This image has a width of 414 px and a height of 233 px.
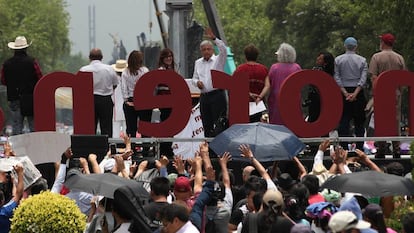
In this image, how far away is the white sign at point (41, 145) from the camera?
19.4 meters

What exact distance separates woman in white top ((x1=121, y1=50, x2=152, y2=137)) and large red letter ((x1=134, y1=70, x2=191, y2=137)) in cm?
64

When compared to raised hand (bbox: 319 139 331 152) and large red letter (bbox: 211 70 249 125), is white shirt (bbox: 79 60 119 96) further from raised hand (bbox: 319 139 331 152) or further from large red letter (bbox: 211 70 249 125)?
raised hand (bbox: 319 139 331 152)

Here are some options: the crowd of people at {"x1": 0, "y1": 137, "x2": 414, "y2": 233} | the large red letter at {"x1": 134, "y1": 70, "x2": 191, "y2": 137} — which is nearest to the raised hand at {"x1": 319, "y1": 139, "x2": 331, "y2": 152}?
the crowd of people at {"x1": 0, "y1": 137, "x2": 414, "y2": 233}

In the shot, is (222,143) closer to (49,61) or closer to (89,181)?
(89,181)

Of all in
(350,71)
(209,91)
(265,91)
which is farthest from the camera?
(350,71)

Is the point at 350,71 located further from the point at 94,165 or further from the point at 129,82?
the point at 94,165

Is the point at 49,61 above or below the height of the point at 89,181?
below

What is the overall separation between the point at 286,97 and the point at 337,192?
4.40 m

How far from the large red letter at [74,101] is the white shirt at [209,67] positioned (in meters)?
1.65

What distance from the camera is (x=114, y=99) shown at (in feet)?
76.4

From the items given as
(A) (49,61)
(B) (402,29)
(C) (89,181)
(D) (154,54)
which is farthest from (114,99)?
(A) (49,61)

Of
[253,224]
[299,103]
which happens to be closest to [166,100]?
[299,103]

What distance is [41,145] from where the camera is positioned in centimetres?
1953

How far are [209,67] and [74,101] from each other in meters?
1.99
